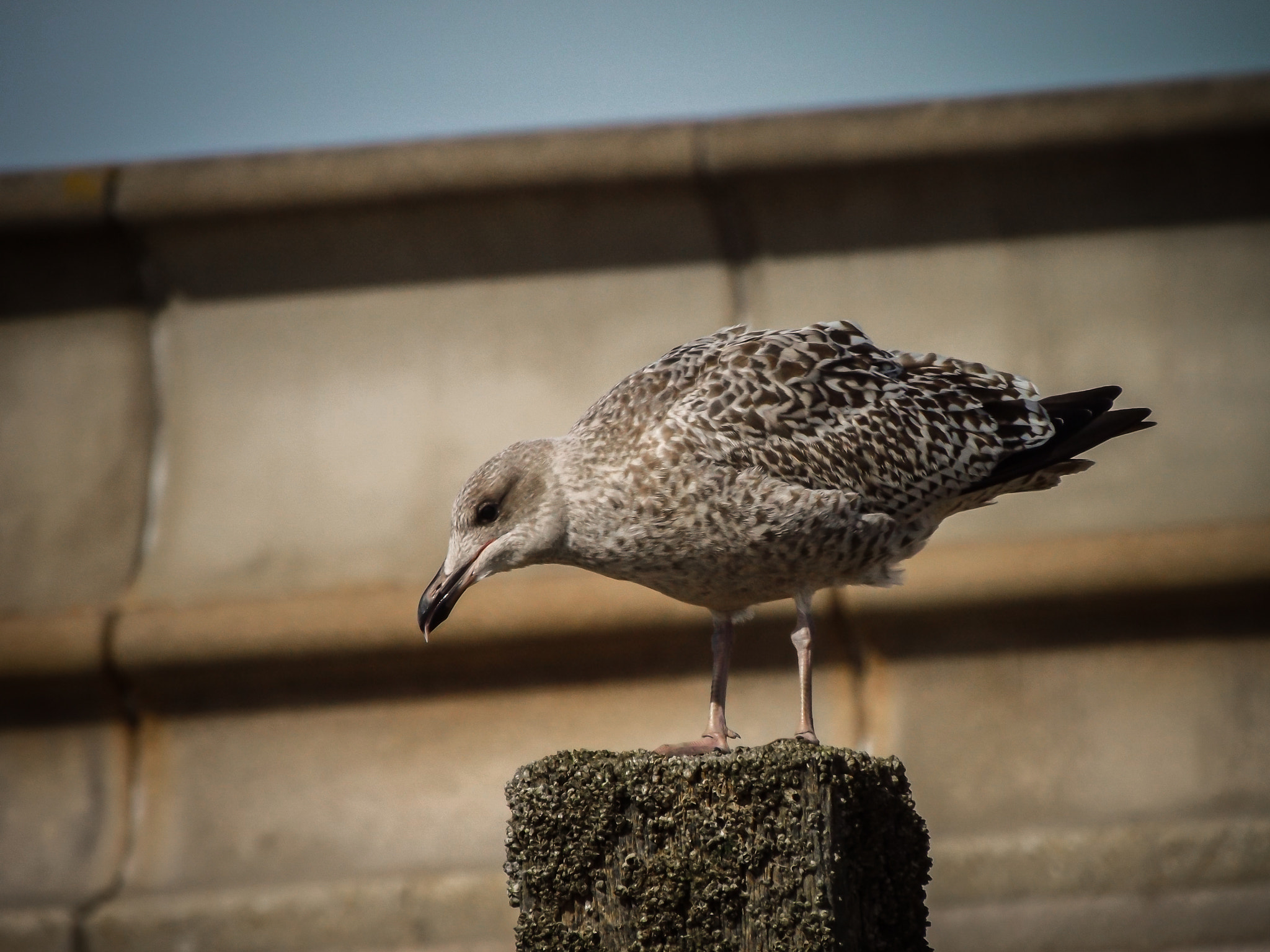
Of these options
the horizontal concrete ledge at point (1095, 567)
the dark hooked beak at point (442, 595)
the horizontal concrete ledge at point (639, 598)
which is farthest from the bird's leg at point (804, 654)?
the horizontal concrete ledge at point (1095, 567)

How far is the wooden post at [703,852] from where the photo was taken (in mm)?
3549

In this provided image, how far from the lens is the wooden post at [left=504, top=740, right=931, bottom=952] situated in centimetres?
355

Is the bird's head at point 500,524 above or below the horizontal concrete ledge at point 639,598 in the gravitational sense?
below

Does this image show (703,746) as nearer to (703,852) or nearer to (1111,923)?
(703,852)

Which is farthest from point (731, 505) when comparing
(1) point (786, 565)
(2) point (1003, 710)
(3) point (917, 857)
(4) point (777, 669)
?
(2) point (1003, 710)

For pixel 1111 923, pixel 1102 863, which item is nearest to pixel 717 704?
pixel 1102 863

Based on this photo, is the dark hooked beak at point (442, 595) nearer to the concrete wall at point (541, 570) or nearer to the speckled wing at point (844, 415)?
the speckled wing at point (844, 415)

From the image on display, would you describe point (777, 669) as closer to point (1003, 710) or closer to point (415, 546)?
point (1003, 710)

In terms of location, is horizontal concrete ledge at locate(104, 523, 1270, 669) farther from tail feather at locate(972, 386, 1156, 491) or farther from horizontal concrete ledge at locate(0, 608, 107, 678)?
tail feather at locate(972, 386, 1156, 491)

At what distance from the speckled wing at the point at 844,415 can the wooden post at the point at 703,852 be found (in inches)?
42.8

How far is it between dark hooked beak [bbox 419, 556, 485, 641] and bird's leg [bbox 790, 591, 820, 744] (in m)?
1.12

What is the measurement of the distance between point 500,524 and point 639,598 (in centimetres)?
309

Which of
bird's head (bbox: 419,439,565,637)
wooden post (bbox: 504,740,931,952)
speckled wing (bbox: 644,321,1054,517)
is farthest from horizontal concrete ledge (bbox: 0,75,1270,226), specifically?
wooden post (bbox: 504,740,931,952)

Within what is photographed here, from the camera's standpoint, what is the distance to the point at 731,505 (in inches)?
168
